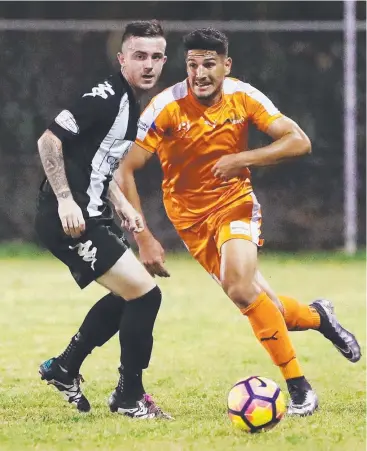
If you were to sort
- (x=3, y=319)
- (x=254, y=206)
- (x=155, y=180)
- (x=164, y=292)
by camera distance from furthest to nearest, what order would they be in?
1. (x=155, y=180)
2. (x=164, y=292)
3. (x=3, y=319)
4. (x=254, y=206)

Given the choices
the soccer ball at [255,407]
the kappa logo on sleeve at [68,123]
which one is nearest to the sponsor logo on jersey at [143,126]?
the kappa logo on sleeve at [68,123]

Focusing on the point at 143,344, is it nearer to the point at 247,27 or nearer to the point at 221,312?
the point at 221,312

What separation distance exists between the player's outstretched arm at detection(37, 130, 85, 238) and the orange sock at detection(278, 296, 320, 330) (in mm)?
1677

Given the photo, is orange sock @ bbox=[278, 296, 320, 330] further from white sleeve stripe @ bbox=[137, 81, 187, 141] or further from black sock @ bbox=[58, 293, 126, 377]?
white sleeve stripe @ bbox=[137, 81, 187, 141]

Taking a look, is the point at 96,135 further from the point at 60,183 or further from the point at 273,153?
the point at 273,153

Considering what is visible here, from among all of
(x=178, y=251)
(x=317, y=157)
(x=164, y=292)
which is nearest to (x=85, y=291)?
(x=164, y=292)

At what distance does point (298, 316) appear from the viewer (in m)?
7.21

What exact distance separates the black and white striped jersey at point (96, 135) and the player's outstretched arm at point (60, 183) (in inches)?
2.5

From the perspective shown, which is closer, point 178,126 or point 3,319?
point 178,126

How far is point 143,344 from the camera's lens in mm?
6188

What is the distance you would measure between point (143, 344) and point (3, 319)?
14.0 ft

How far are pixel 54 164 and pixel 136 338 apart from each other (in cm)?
98

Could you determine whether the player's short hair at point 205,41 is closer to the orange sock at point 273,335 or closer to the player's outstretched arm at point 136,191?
the player's outstretched arm at point 136,191

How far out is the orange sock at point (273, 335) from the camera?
21.1 feet
